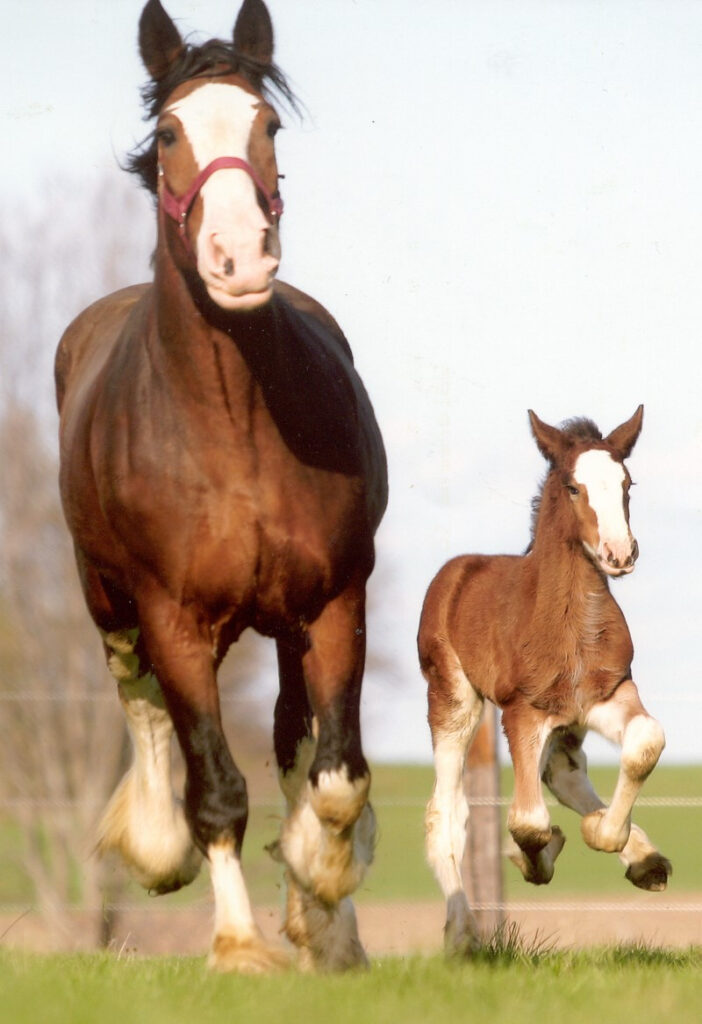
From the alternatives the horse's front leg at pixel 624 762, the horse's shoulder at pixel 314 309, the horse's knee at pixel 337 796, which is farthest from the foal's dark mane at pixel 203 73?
the horse's front leg at pixel 624 762

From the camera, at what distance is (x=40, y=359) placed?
14195mm

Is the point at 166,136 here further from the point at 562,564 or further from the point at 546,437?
the point at 562,564

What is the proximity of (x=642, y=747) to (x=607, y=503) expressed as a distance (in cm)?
103

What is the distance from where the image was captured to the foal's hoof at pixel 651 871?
20.6 feet

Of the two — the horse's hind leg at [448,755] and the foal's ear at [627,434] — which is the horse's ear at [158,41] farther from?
Result: the horse's hind leg at [448,755]

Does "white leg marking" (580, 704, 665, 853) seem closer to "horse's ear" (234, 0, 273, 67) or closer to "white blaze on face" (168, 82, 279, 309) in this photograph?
"white blaze on face" (168, 82, 279, 309)

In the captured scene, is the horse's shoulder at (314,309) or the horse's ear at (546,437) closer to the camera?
the horse's shoulder at (314,309)

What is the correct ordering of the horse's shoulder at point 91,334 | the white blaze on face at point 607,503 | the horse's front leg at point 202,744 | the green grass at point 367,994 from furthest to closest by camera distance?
the white blaze on face at point 607,503
the horse's shoulder at point 91,334
the horse's front leg at point 202,744
the green grass at point 367,994

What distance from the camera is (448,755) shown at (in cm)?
755

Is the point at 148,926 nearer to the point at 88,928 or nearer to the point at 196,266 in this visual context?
the point at 88,928

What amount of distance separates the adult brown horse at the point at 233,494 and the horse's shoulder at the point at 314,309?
72 centimetres

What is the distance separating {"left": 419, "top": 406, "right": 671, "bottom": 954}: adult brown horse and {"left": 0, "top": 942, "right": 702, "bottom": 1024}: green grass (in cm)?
154

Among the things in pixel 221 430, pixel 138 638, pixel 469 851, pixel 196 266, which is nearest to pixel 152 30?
pixel 196 266

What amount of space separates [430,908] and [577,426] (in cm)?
846
